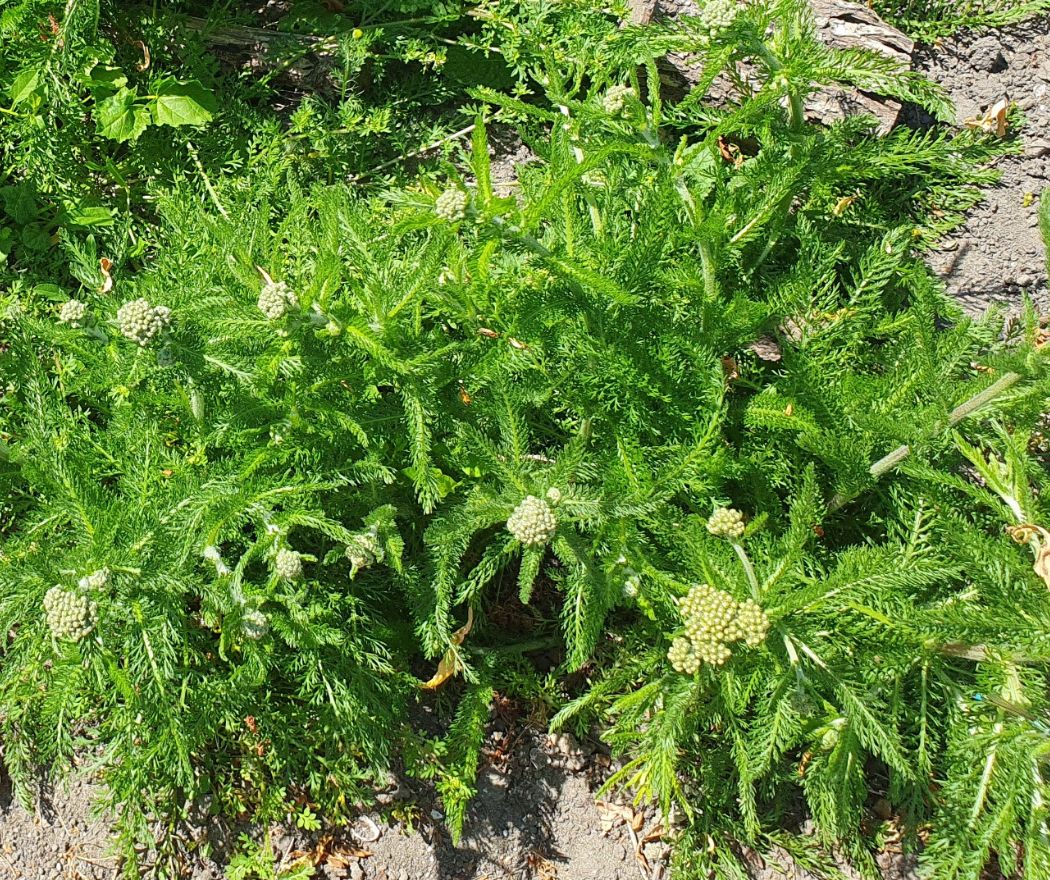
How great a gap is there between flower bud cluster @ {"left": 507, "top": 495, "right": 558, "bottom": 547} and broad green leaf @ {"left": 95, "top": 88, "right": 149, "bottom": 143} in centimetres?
246

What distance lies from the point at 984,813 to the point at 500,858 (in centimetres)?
166

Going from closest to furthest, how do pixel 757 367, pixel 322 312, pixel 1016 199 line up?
1. pixel 322 312
2. pixel 757 367
3. pixel 1016 199

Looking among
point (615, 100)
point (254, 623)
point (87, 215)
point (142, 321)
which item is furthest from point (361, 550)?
point (87, 215)

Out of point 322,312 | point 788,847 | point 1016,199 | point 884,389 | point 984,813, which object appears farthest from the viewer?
point 1016,199

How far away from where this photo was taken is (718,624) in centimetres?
242

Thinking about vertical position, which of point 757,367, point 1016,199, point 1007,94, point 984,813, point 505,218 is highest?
point 505,218

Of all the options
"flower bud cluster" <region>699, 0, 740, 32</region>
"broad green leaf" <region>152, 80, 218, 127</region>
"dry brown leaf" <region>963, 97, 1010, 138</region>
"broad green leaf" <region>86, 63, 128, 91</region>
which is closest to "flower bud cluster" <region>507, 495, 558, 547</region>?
"flower bud cluster" <region>699, 0, 740, 32</region>

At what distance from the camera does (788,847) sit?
3277mm

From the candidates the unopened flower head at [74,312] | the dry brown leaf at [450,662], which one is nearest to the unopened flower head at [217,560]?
the unopened flower head at [74,312]

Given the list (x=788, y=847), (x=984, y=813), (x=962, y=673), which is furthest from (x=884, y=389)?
(x=788, y=847)

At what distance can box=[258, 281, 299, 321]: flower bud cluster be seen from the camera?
2.44 m

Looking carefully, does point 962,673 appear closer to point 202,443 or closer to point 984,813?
A: point 984,813

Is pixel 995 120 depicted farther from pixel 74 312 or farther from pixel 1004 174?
pixel 74 312

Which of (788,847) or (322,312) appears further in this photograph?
(788,847)
